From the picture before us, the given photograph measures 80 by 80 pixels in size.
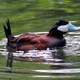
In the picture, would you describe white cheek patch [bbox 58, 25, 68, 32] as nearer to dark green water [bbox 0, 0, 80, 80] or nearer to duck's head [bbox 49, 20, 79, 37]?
duck's head [bbox 49, 20, 79, 37]

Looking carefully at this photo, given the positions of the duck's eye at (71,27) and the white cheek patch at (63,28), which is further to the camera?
the duck's eye at (71,27)

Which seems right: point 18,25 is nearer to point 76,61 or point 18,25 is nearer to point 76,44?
point 76,44

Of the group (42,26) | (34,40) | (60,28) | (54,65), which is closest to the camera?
(54,65)

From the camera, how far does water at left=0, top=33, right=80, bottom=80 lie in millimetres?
4102

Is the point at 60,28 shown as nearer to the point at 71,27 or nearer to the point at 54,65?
the point at 71,27

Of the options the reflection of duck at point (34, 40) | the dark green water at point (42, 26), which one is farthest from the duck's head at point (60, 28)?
the dark green water at point (42, 26)

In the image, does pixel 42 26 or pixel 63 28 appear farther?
pixel 42 26

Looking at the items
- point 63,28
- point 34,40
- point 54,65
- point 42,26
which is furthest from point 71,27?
point 54,65

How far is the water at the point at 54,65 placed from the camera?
4.10m

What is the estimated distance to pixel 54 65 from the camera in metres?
4.38

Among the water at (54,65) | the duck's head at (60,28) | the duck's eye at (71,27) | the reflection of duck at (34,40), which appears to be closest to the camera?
the water at (54,65)

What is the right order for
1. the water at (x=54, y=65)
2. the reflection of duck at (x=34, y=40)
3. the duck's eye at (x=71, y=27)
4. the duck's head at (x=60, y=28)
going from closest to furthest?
the water at (x=54, y=65)
the reflection of duck at (x=34, y=40)
the duck's head at (x=60, y=28)
the duck's eye at (x=71, y=27)

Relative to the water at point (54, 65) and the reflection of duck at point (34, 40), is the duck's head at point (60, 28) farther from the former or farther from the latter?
the water at point (54, 65)

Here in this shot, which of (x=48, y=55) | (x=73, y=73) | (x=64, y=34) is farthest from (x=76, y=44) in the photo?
(x=73, y=73)
